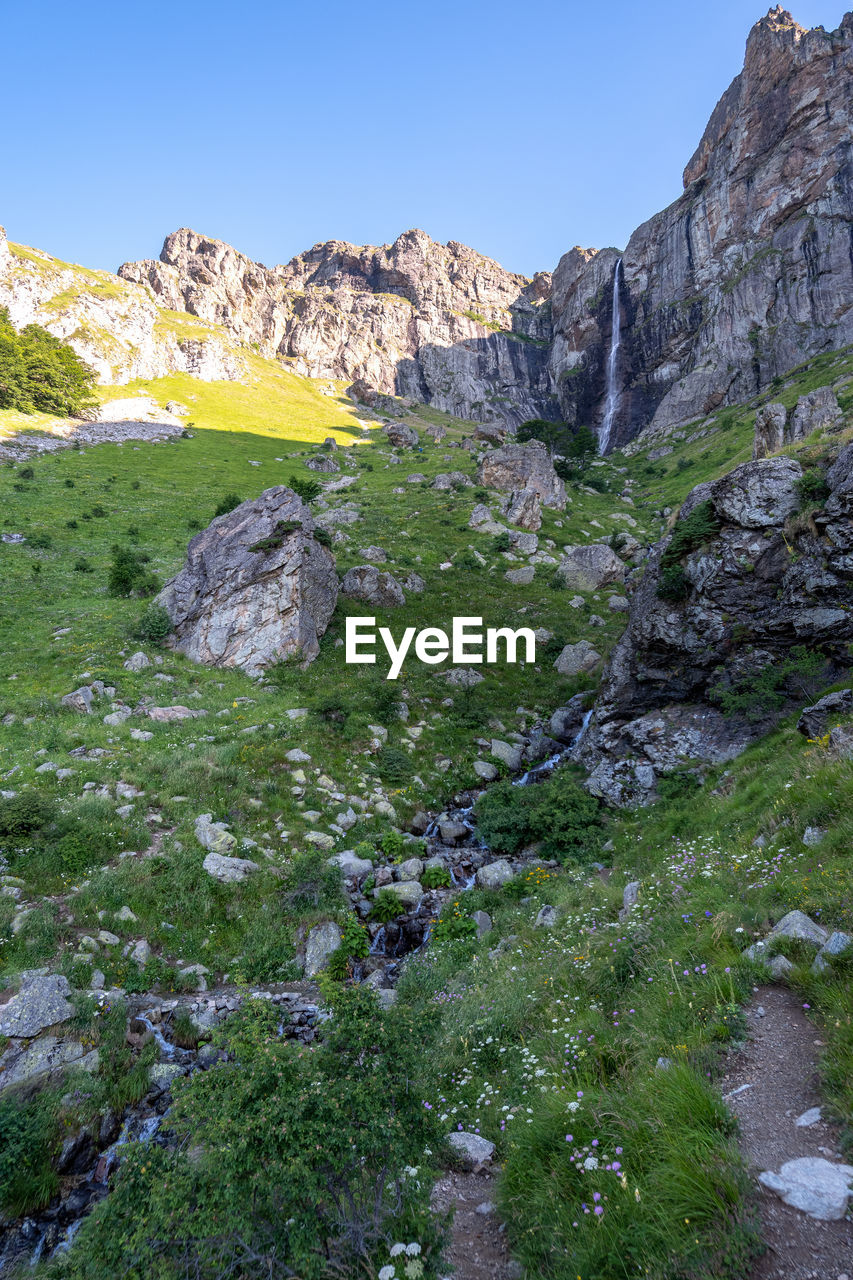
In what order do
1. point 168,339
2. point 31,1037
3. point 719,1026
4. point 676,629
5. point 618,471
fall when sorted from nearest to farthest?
point 719,1026 → point 31,1037 → point 676,629 → point 618,471 → point 168,339

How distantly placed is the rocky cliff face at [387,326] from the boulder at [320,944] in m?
134

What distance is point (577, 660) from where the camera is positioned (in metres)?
27.1

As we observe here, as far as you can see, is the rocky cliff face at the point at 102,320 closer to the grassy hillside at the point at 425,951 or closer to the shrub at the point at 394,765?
the grassy hillside at the point at 425,951

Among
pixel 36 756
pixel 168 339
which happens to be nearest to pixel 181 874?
pixel 36 756

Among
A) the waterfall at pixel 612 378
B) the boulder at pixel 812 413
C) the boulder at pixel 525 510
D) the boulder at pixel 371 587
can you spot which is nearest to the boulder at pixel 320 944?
the boulder at pixel 371 587

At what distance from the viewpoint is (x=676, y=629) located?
59.8 ft

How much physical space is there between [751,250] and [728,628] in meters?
105

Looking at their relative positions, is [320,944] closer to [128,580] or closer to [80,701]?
[80,701]

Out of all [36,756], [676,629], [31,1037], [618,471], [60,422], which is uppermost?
[60,422]

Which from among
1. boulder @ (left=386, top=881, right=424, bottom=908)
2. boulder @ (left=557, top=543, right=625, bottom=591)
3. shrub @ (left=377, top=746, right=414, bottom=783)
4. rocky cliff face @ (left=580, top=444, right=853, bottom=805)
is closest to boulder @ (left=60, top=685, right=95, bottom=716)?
shrub @ (left=377, top=746, right=414, bottom=783)

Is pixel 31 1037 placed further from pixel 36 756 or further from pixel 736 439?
pixel 736 439

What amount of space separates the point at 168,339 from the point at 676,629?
121 m

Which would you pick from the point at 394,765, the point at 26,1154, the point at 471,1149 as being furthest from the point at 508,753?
the point at 26,1154

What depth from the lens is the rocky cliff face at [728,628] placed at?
1442 centimetres
